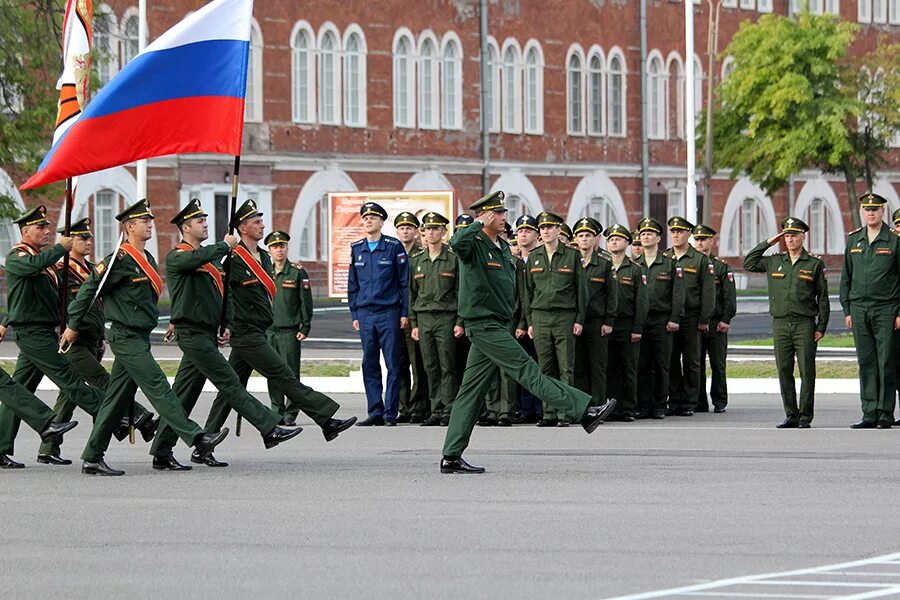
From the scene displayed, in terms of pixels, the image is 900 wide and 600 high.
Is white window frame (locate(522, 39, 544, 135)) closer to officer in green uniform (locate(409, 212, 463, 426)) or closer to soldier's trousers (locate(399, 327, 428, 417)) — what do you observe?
soldier's trousers (locate(399, 327, 428, 417))

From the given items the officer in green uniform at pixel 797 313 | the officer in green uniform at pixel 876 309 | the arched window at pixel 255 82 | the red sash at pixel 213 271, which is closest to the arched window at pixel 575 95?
the arched window at pixel 255 82

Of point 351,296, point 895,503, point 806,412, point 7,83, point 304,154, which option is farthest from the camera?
point 304,154

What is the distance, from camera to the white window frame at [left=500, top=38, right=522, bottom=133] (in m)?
53.7

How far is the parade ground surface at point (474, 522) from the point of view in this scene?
8.95 metres

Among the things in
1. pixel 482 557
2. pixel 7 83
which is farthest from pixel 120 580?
pixel 7 83

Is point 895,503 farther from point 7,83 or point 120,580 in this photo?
point 7,83

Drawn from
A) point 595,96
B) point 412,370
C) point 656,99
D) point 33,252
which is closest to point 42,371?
point 33,252

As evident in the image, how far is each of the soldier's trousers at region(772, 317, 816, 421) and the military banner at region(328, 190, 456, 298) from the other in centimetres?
1000

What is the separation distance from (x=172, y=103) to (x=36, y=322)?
1.88 metres

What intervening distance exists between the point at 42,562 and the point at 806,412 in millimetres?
8946

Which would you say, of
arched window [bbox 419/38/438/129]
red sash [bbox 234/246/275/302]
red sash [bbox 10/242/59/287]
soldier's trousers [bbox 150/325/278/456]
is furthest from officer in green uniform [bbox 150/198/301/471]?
arched window [bbox 419/38/438/129]

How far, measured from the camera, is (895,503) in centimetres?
1141

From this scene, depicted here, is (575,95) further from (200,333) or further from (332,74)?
(200,333)

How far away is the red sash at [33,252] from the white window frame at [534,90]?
40.6 metres
